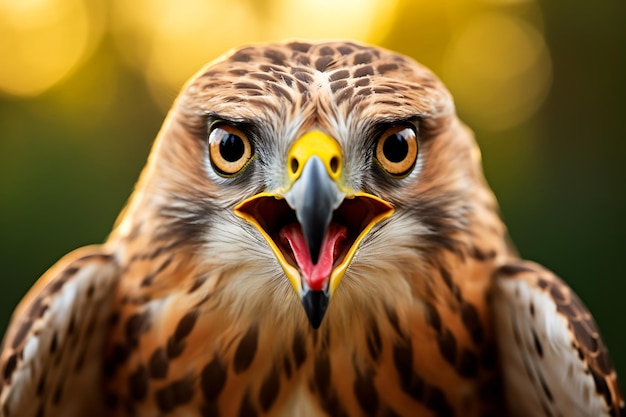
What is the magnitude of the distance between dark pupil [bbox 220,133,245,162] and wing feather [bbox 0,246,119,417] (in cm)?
54

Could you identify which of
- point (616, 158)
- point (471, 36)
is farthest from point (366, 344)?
point (471, 36)

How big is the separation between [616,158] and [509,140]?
6.60 feet

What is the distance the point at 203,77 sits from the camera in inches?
74.1

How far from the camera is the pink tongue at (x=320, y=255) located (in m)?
1.47

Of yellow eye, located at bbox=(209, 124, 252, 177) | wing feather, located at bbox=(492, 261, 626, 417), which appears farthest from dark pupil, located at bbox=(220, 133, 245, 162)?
wing feather, located at bbox=(492, 261, 626, 417)

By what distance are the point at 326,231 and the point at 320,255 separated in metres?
0.04

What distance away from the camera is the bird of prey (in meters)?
1.70

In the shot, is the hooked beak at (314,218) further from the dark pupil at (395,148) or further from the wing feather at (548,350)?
the wing feather at (548,350)

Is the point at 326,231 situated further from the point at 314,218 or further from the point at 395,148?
the point at 395,148

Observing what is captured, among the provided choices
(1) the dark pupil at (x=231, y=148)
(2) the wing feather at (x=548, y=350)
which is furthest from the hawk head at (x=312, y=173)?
(2) the wing feather at (x=548, y=350)

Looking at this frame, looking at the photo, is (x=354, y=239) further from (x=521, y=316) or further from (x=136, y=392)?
(x=136, y=392)

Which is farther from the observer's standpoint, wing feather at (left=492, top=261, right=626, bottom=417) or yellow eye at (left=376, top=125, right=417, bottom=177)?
wing feather at (left=492, top=261, right=626, bottom=417)

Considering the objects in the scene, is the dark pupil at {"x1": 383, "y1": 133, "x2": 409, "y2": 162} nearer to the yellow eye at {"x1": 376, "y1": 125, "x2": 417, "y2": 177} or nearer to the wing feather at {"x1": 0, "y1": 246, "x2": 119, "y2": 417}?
the yellow eye at {"x1": 376, "y1": 125, "x2": 417, "y2": 177}

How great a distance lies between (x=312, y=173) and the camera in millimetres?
1511
